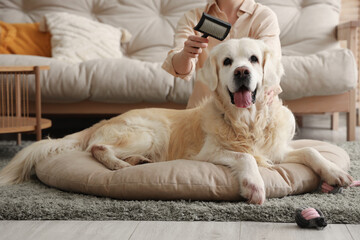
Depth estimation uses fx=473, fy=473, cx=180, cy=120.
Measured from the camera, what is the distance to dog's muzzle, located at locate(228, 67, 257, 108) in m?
1.81

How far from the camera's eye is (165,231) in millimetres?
1528

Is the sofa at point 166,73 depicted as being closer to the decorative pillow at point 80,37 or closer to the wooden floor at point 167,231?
the decorative pillow at point 80,37

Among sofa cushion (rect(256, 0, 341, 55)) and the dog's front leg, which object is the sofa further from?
the dog's front leg

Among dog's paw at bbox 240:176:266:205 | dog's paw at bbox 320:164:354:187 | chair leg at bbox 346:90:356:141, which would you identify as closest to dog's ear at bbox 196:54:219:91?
dog's paw at bbox 240:176:266:205

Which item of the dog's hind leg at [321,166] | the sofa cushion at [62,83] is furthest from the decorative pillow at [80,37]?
the dog's hind leg at [321,166]

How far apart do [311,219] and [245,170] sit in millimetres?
355

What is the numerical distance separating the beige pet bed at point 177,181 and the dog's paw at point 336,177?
0.16 ft

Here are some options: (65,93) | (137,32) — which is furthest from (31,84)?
(137,32)

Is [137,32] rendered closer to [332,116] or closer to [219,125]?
[332,116]

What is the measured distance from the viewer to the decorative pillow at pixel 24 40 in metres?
3.85

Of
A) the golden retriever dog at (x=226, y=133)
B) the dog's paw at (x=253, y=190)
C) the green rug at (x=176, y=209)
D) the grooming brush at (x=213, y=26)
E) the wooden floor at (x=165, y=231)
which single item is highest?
the grooming brush at (x=213, y=26)

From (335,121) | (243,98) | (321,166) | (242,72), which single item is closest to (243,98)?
(243,98)

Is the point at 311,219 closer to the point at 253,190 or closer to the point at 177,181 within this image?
the point at 253,190

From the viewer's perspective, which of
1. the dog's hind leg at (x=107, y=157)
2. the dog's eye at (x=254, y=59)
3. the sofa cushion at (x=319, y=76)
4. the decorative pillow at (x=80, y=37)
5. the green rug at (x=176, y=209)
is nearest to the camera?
the green rug at (x=176, y=209)
